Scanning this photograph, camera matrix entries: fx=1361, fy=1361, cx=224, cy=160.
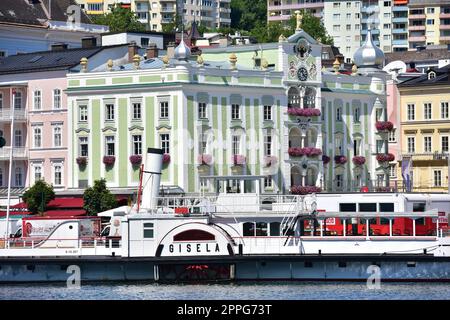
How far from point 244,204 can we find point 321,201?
16.0 feet

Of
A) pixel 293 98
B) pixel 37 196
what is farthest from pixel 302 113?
pixel 37 196

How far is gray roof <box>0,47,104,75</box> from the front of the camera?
8512 cm

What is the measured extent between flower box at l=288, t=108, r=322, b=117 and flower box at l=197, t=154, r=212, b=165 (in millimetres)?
8254

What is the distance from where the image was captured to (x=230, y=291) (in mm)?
43688

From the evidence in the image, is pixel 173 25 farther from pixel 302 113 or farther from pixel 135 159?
pixel 135 159

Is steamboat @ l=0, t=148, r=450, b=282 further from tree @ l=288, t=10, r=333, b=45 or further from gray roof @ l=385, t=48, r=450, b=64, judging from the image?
tree @ l=288, t=10, r=333, b=45

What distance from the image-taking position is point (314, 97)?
287 feet

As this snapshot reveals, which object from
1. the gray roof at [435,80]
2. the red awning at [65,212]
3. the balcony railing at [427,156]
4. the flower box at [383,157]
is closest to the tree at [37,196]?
the red awning at [65,212]

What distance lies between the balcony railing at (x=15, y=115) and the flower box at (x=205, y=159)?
13200 mm

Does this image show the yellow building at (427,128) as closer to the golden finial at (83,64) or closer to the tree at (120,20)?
the golden finial at (83,64)

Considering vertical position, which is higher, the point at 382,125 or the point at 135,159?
the point at 382,125

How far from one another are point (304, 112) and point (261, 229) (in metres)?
37.3

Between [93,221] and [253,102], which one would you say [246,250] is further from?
[253,102]
